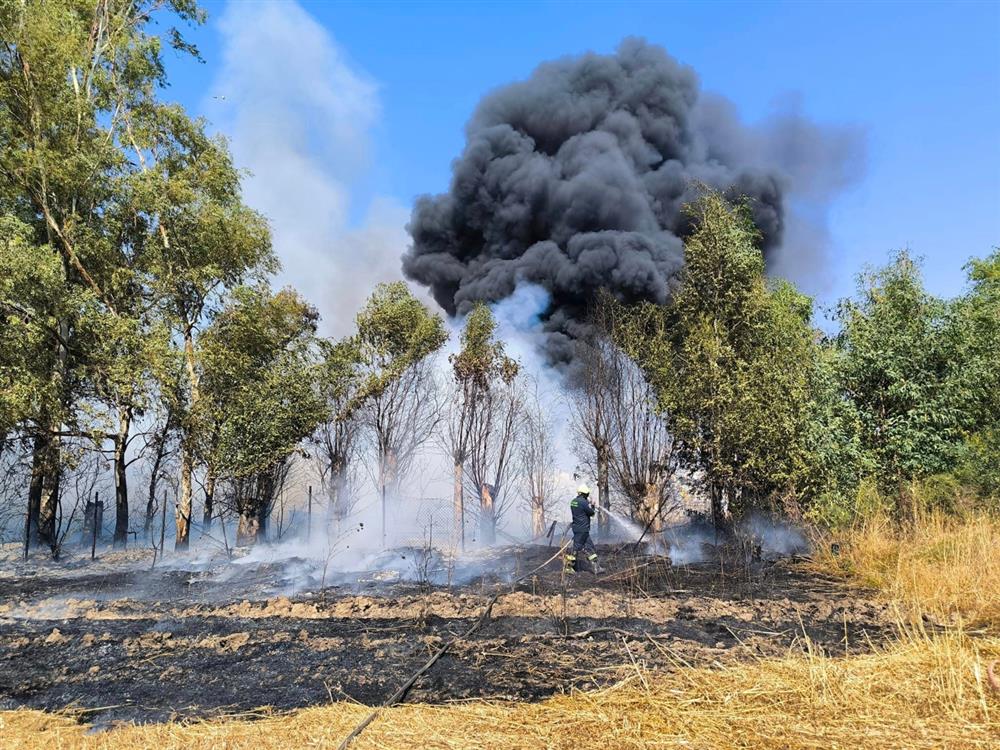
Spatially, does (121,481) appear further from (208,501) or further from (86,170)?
(86,170)

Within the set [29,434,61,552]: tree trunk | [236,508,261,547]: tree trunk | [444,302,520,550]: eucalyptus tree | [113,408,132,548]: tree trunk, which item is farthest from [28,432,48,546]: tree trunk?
[444,302,520,550]: eucalyptus tree

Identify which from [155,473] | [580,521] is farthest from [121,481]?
[580,521]

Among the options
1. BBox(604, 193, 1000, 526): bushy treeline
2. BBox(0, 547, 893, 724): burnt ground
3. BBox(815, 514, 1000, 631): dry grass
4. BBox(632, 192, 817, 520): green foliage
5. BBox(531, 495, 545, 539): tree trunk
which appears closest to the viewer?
BBox(0, 547, 893, 724): burnt ground

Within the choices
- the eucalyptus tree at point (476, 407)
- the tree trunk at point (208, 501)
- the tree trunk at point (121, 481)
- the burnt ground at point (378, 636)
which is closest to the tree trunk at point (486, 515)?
the eucalyptus tree at point (476, 407)

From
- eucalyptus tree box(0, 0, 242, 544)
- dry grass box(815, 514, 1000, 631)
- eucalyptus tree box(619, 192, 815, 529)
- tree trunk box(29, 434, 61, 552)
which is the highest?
eucalyptus tree box(0, 0, 242, 544)

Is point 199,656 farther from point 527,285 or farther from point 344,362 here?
point 527,285

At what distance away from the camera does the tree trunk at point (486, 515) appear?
19250mm

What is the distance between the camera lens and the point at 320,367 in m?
17.7

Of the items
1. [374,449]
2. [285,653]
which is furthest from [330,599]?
[374,449]

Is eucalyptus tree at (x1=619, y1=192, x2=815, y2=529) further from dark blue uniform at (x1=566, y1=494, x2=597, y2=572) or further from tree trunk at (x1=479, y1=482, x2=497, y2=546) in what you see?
tree trunk at (x1=479, y1=482, x2=497, y2=546)

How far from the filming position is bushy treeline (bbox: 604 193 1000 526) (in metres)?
12.7

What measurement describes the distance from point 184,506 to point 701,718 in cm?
1663

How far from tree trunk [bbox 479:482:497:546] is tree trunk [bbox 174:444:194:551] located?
7721mm

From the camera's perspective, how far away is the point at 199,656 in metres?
6.00
